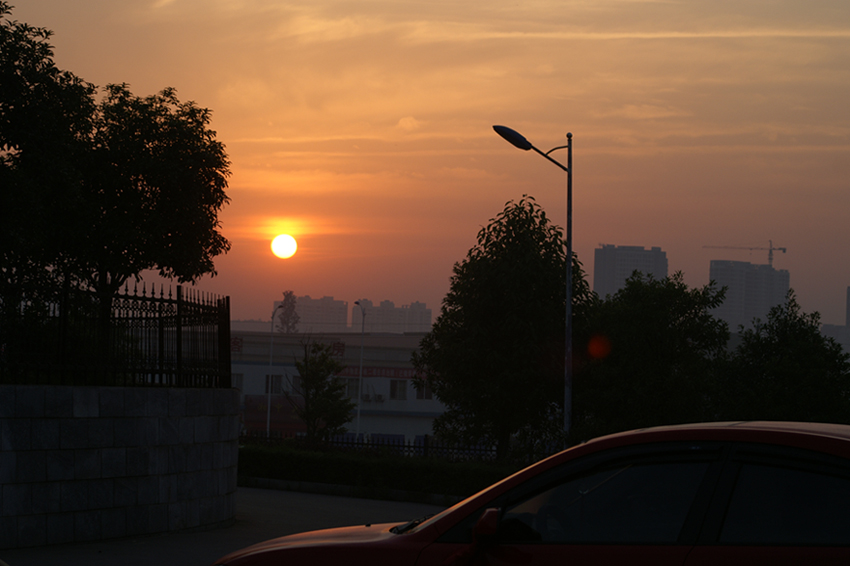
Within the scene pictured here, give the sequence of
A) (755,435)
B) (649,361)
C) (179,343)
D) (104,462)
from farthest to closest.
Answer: (649,361)
(179,343)
(104,462)
(755,435)

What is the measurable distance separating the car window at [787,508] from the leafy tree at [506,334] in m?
22.6

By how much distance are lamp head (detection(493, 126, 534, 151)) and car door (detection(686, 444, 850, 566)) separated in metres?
18.6

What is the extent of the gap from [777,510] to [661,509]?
412 millimetres

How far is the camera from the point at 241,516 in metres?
15.0

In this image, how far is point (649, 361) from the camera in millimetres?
24281

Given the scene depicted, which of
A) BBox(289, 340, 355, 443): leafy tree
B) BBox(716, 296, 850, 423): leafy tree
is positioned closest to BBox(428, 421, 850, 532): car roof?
BBox(716, 296, 850, 423): leafy tree

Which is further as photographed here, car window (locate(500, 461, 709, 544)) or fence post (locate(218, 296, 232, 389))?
fence post (locate(218, 296, 232, 389))

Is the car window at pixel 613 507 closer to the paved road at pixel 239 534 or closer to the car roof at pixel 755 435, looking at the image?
the car roof at pixel 755 435

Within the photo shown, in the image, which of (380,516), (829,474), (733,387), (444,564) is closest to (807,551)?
(829,474)

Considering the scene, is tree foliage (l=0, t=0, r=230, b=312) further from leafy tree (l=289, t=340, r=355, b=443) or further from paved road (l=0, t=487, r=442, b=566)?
leafy tree (l=289, t=340, r=355, b=443)

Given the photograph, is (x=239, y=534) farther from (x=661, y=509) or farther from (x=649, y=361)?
(x=649, y=361)

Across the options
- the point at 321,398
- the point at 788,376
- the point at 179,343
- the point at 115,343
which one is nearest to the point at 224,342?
the point at 179,343

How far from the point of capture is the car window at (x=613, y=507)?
325 centimetres

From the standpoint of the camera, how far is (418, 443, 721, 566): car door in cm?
321
